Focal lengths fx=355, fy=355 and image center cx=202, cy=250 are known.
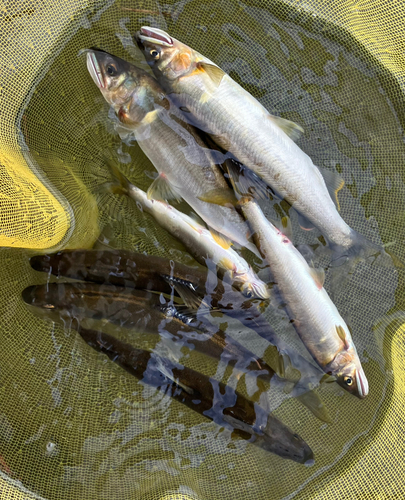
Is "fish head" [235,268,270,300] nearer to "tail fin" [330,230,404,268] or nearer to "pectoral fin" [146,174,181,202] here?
"tail fin" [330,230,404,268]

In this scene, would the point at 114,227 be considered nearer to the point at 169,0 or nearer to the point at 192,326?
the point at 192,326

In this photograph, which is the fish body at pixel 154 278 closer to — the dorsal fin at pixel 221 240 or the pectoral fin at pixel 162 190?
the dorsal fin at pixel 221 240

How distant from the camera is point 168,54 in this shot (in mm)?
1760

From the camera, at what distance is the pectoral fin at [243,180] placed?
1.86 m

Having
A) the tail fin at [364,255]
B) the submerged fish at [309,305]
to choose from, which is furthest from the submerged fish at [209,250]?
the tail fin at [364,255]

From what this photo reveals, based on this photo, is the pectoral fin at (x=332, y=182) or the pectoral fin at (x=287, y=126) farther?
the pectoral fin at (x=332, y=182)

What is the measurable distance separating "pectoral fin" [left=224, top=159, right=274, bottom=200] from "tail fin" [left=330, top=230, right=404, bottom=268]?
0.54 metres

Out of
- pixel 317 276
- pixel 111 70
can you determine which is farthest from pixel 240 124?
pixel 317 276

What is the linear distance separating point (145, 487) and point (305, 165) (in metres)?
1.88

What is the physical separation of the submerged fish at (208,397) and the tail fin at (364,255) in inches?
37.2

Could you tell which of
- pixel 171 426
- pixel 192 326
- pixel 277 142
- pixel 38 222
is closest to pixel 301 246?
pixel 277 142

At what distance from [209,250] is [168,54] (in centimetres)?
100

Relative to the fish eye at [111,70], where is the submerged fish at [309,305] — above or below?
below

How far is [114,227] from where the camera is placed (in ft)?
7.09
